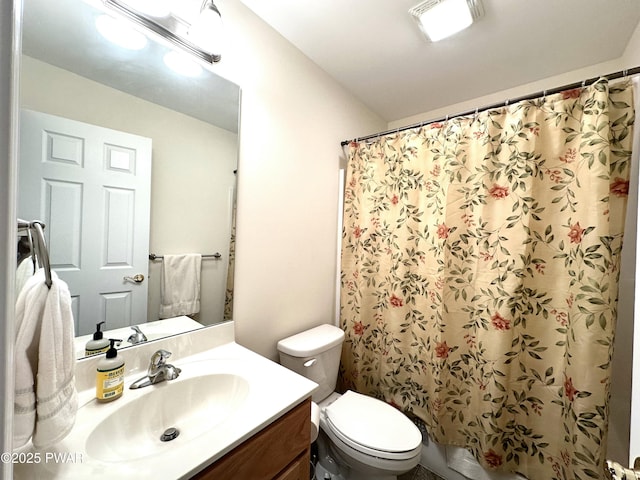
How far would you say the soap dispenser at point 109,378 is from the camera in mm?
713

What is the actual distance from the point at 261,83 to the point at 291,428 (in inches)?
57.1

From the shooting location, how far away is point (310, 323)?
1529 millimetres

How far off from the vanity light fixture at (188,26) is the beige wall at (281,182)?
0.10 metres

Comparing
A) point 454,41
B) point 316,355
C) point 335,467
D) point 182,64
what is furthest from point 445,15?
point 335,467

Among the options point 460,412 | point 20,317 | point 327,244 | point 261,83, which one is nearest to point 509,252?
point 460,412

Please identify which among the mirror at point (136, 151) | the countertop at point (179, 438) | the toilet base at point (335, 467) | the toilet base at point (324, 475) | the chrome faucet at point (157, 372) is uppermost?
the mirror at point (136, 151)

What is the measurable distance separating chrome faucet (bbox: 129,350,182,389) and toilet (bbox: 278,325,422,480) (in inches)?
21.1

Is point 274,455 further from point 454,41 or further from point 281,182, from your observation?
point 454,41

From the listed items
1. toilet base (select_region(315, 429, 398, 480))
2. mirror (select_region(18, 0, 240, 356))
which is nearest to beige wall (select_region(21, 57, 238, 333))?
mirror (select_region(18, 0, 240, 356))

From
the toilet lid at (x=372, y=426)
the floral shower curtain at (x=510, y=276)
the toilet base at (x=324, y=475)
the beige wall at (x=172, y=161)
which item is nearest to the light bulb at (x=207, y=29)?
the beige wall at (x=172, y=161)

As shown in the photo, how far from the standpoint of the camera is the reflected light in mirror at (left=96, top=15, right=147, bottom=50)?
0.79 metres

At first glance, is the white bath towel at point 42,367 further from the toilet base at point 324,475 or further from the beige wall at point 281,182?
the toilet base at point 324,475

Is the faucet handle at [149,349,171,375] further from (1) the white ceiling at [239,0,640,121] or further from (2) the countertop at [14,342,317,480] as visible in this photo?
(1) the white ceiling at [239,0,640,121]

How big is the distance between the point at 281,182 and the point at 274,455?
1.12m
